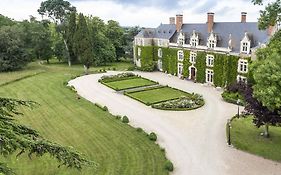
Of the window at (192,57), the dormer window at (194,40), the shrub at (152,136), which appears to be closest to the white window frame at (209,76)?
the window at (192,57)

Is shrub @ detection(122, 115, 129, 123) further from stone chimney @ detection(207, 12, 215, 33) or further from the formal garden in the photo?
stone chimney @ detection(207, 12, 215, 33)

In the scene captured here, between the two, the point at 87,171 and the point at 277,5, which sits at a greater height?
the point at 277,5

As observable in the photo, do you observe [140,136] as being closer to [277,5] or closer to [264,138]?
[264,138]

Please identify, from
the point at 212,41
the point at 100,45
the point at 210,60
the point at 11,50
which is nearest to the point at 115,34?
the point at 100,45

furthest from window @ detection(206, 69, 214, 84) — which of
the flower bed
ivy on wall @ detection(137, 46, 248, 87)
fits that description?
the flower bed

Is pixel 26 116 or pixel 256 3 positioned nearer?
pixel 256 3

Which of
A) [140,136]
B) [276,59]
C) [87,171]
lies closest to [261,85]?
A: [276,59]

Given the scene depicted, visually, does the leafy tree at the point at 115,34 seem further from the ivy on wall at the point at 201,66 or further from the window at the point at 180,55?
the ivy on wall at the point at 201,66
